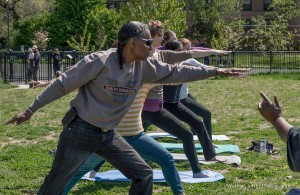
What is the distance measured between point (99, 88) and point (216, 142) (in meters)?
6.34

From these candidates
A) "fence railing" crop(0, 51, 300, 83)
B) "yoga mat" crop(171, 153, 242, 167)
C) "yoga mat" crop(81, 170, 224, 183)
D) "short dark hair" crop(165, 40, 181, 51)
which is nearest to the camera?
"yoga mat" crop(81, 170, 224, 183)

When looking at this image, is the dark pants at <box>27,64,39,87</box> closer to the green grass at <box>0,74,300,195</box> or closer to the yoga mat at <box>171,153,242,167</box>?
the green grass at <box>0,74,300,195</box>

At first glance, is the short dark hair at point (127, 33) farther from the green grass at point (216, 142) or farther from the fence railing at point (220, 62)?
the fence railing at point (220, 62)

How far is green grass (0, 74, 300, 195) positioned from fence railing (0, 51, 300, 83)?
5.31 meters

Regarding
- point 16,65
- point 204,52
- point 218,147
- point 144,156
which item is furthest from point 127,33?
point 16,65

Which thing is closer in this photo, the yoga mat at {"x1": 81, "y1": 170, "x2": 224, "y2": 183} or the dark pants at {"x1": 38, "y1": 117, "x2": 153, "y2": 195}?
the dark pants at {"x1": 38, "y1": 117, "x2": 153, "y2": 195}

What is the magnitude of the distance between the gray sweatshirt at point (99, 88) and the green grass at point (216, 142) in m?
2.46

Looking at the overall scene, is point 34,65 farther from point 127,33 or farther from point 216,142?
point 127,33

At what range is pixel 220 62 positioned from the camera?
32344 millimetres

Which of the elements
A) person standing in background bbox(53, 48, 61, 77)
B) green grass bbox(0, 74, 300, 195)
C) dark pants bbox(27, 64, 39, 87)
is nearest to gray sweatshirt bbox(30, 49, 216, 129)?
green grass bbox(0, 74, 300, 195)

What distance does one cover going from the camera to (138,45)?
17.5ft

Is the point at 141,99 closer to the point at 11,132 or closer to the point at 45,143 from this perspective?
the point at 45,143

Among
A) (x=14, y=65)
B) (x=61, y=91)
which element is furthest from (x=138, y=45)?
(x=14, y=65)

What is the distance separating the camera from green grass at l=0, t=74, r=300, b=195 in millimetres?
7793
